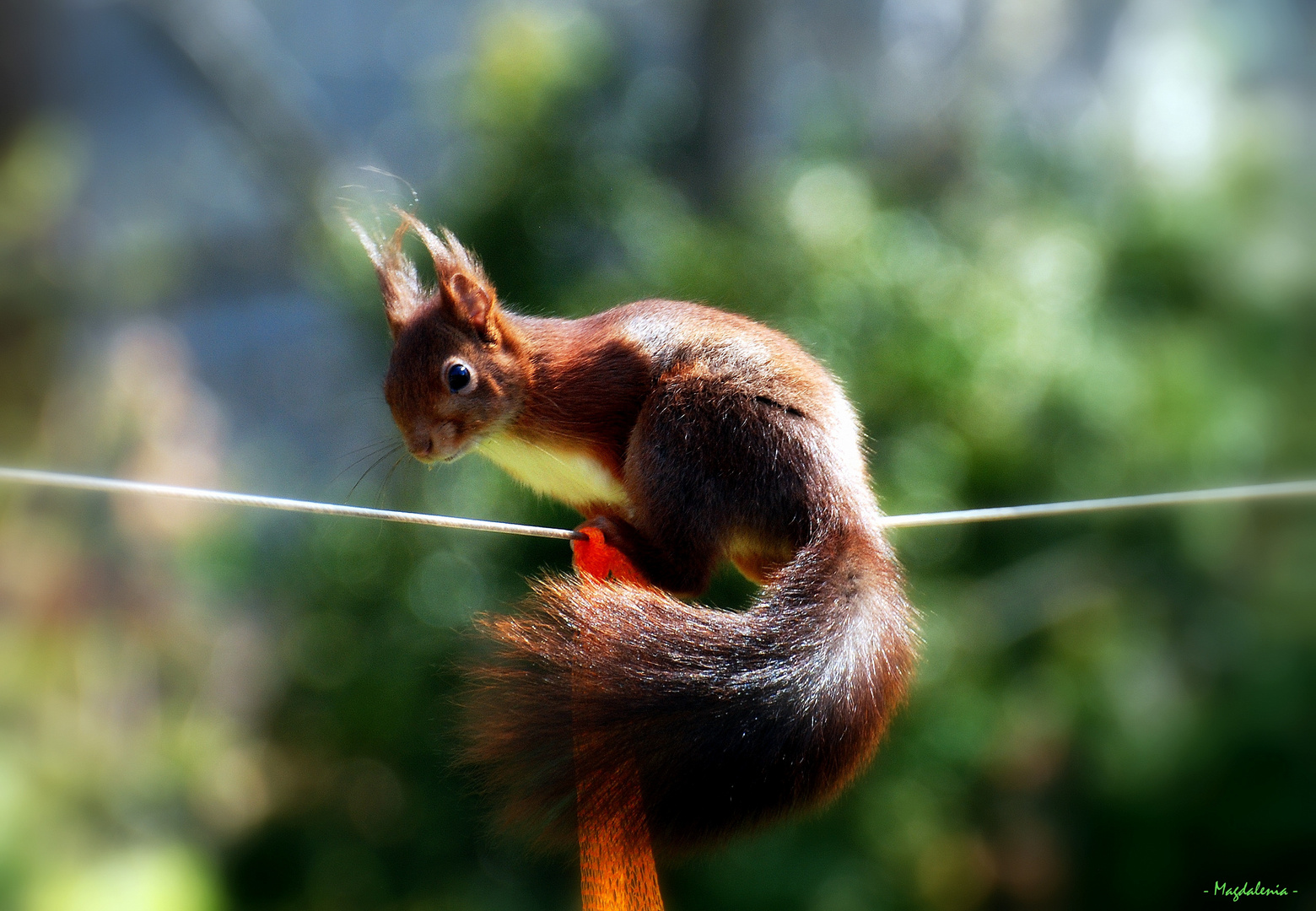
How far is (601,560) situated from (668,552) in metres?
0.09

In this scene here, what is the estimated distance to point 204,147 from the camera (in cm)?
596

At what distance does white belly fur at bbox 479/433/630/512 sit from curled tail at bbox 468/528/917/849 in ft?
1.21

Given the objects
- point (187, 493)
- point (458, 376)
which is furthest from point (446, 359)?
point (187, 493)

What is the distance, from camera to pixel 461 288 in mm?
1369

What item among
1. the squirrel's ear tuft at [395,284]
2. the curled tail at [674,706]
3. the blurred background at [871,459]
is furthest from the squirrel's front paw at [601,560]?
the blurred background at [871,459]

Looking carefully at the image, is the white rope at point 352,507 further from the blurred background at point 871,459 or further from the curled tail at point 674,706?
the blurred background at point 871,459

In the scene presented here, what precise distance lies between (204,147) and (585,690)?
19.5 ft

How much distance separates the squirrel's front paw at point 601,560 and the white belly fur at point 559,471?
0.15 meters

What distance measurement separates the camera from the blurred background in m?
2.88

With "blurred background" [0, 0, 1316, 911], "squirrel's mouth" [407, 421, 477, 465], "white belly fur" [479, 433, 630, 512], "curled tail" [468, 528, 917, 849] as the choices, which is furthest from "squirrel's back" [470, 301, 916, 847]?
"blurred background" [0, 0, 1316, 911]

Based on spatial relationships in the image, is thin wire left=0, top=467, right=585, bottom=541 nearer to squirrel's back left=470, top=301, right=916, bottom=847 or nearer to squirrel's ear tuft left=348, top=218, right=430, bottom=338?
squirrel's back left=470, top=301, right=916, bottom=847

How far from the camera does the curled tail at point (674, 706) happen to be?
92 cm

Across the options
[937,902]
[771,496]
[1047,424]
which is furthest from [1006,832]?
[771,496]

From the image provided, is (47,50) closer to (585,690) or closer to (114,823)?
(114,823)
